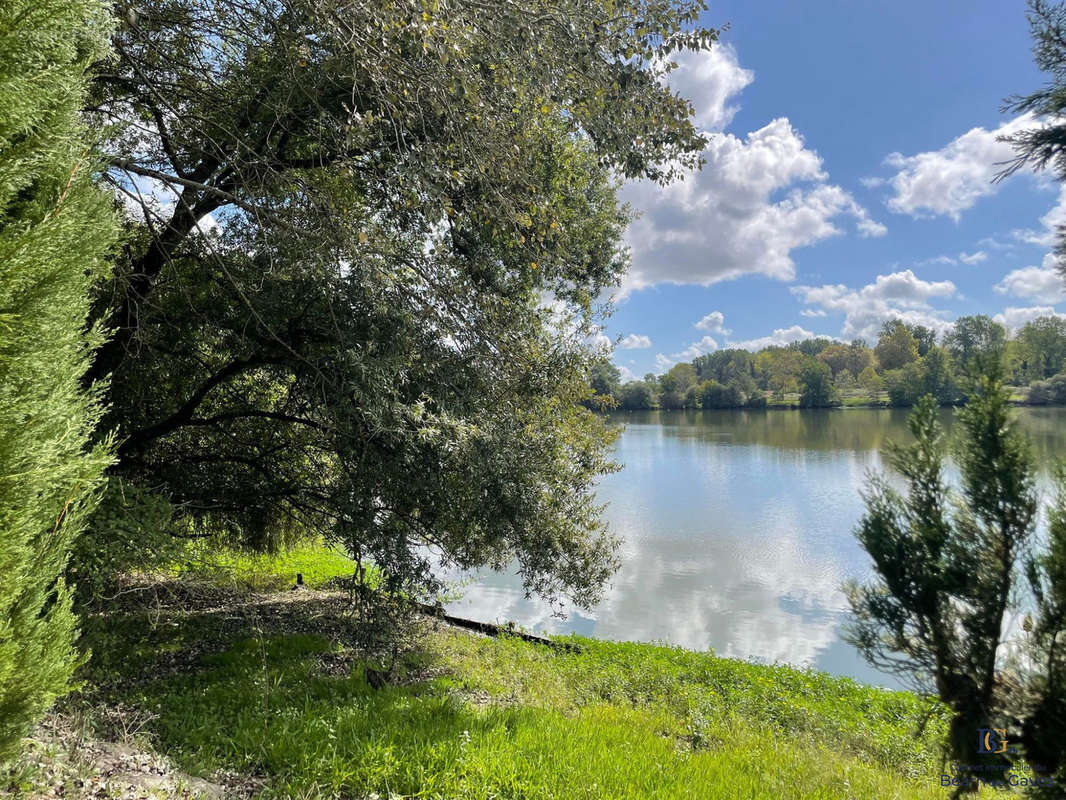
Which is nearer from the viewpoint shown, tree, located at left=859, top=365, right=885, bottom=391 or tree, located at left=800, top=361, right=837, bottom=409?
tree, located at left=859, top=365, right=885, bottom=391

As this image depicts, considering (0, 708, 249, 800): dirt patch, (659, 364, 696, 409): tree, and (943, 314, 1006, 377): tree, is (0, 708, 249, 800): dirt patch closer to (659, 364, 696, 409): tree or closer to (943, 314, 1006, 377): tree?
(943, 314, 1006, 377): tree

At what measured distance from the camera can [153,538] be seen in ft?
14.1

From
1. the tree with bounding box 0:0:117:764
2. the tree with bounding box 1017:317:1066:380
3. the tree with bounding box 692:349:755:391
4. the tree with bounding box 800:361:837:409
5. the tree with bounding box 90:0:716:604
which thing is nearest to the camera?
the tree with bounding box 0:0:117:764

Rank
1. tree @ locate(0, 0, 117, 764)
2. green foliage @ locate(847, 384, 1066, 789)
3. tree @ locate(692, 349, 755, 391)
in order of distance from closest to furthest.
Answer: tree @ locate(0, 0, 117, 764) < green foliage @ locate(847, 384, 1066, 789) < tree @ locate(692, 349, 755, 391)

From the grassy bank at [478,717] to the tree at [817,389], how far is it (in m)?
75.9

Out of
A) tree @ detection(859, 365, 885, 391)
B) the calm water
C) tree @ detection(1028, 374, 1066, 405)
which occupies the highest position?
tree @ detection(859, 365, 885, 391)

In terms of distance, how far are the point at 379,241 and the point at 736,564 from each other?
43.2ft

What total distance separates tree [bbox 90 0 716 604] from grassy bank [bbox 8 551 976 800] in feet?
4.42

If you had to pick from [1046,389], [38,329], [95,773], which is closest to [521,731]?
[95,773]

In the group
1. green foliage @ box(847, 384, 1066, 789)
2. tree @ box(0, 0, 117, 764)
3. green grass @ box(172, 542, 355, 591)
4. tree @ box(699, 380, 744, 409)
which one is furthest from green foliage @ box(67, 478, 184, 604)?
tree @ box(699, 380, 744, 409)

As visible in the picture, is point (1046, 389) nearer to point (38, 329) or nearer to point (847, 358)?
point (38, 329)

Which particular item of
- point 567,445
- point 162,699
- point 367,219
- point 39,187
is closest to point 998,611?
point 567,445

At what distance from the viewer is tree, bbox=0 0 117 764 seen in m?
2.04

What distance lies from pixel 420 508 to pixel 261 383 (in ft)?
9.70
